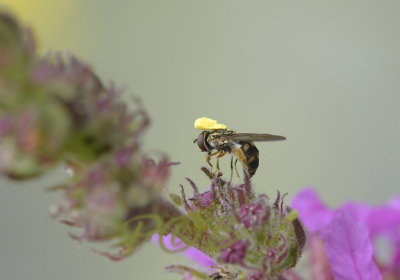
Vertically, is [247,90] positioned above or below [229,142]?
above

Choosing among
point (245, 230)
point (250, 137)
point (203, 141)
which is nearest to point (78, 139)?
point (245, 230)

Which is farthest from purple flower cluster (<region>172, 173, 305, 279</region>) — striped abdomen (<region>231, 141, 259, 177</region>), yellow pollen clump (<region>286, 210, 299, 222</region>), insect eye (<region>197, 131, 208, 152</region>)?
insect eye (<region>197, 131, 208, 152</region>)

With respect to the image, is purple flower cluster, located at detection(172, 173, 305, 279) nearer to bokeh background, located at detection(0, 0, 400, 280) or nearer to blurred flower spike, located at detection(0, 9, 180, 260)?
blurred flower spike, located at detection(0, 9, 180, 260)

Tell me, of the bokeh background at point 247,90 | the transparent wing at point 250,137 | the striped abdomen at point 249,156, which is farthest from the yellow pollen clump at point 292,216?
the bokeh background at point 247,90

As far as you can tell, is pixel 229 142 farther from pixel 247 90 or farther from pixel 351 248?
pixel 247 90

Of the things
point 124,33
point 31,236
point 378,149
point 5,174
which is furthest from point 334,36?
point 5,174

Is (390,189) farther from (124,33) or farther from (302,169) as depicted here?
(124,33)

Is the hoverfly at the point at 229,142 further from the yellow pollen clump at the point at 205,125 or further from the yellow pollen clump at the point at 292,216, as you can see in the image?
the yellow pollen clump at the point at 292,216
